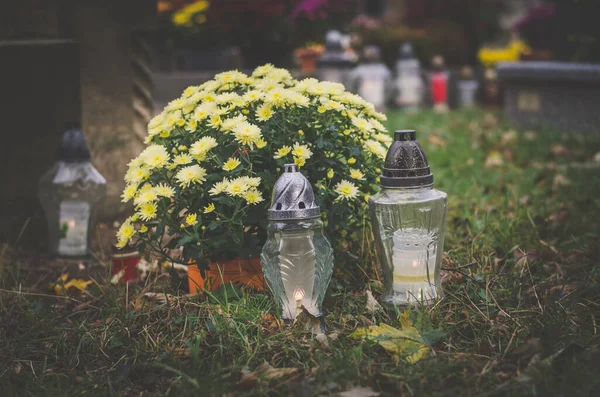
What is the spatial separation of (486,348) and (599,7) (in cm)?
630

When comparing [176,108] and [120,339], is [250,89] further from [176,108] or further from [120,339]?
[120,339]

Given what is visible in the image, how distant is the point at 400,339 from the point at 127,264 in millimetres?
Result: 1317

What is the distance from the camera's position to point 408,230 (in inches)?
93.8

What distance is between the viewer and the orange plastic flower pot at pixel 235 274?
2543mm

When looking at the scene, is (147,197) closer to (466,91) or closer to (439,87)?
(439,87)

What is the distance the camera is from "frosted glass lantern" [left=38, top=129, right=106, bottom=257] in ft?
11.2

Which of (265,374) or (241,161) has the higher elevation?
(241,161)

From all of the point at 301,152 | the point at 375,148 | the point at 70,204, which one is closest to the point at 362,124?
the point at 375,148

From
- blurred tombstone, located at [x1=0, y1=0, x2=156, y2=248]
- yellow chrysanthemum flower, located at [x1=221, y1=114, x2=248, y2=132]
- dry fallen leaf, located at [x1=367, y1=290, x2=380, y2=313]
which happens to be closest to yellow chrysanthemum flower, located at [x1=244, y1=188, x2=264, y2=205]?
yellow chrysanthemum flower, located at [x1=221, y1=114, x2=248, y2=132]

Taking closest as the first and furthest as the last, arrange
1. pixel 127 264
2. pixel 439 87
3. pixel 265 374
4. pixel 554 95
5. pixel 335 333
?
pixel 265 374 < pixel 335 333 < pixel 127 264 < pixel 554 95 < pixel 439 87

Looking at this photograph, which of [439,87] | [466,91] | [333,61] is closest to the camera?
[333,61]

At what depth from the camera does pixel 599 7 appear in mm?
7355

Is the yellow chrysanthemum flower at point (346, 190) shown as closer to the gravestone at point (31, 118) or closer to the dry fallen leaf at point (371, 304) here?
the dry fallen leaf at point (371, 304)

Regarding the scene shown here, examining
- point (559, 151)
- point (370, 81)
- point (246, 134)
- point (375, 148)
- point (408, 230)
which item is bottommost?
point (559, 151)
